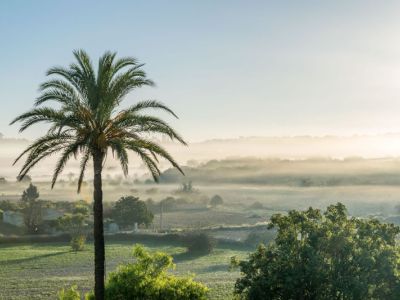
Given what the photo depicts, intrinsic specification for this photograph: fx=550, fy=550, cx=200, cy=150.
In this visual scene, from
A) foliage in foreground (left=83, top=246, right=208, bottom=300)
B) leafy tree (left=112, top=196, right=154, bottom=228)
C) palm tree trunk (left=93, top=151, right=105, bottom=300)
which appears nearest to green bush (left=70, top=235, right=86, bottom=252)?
leafy tree (left=112, top=196, right=154, bottom=228)

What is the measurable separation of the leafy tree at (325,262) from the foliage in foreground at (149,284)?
2.75 meters

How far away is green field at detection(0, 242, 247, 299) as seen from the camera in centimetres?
5734

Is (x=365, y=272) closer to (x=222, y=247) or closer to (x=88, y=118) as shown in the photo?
(x=88, y=118)

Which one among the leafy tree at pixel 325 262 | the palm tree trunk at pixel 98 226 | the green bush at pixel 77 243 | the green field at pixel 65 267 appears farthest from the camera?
the green bush at pixel 77 243

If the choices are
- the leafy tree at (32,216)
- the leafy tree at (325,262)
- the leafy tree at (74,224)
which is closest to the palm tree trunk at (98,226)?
the leafy tree at (325,262)

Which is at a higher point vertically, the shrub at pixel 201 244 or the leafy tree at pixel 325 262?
the leafy tree at pixel 325 262

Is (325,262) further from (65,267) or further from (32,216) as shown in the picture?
(32,216)

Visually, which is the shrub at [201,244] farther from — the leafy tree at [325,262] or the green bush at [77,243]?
the leafy tree at [325,262]

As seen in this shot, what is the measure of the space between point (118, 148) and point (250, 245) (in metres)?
79.7

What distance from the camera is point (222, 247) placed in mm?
98438

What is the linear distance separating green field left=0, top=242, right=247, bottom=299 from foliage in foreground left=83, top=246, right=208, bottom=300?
23.5 meters

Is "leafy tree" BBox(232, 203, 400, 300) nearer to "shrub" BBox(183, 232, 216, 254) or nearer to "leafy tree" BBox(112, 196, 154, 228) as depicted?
"shrub" BBox(183, 232, 216, 254)

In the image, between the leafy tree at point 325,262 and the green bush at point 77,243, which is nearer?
the leafy tree at point 325,262

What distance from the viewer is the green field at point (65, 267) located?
188 feet
